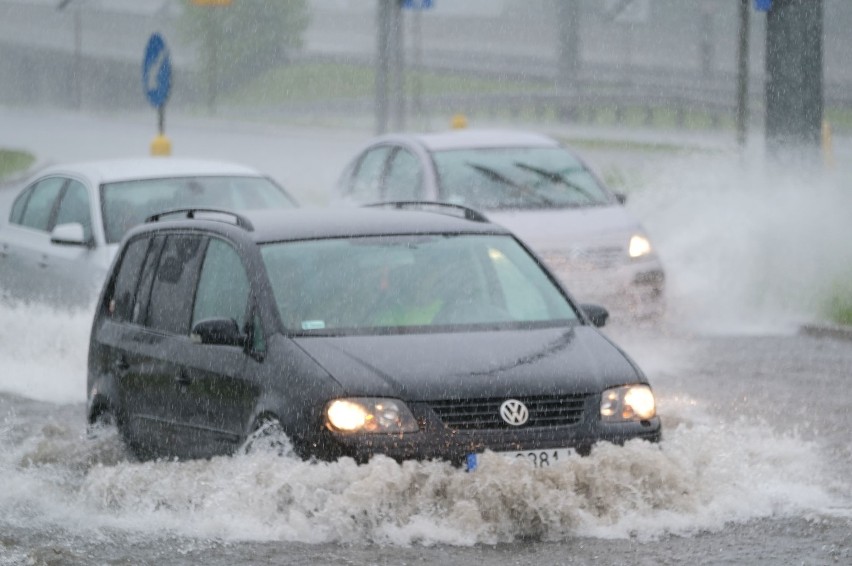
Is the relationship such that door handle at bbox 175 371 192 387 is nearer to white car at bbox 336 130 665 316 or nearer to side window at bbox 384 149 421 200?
white car at bbox 336 130 665 316

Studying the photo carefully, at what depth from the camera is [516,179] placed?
1620 centimetres

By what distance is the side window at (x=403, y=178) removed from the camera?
54.0ft

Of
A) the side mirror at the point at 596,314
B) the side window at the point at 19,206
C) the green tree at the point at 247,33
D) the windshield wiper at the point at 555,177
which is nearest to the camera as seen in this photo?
the side mirror at the point at 596,314

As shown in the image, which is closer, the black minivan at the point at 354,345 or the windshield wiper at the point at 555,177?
the black minivan at the point at 354,345

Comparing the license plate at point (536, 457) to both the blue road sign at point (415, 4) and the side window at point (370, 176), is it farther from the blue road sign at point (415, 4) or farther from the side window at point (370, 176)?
the blue road sign at point (415, 4)

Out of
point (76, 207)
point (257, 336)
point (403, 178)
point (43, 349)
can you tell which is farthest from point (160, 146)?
point (257, 336)

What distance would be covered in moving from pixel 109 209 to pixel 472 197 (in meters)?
2.96

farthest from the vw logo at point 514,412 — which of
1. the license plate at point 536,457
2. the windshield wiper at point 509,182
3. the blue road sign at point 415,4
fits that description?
the blue road sign at point 415,4

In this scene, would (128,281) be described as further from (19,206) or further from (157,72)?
(157,72)

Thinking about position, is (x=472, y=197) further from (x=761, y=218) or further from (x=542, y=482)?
(x=542, y=482)

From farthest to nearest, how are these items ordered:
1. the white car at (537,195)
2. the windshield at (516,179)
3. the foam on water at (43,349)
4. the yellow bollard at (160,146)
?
1. the yellow bollard at (160,146)
2. the windshield at (516,179)
3. the white car at (537,195)
4. the foam on water at (43,349)

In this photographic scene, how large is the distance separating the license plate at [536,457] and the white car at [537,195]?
7185 millimetres

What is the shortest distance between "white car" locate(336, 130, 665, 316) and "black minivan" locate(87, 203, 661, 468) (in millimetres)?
5409

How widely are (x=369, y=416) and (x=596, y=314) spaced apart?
1758mm
